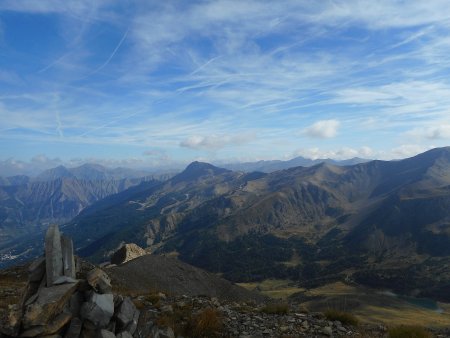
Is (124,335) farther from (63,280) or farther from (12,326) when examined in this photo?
(12,326)

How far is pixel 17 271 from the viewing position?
52.4 meters

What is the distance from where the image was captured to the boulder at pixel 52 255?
52.4 feet

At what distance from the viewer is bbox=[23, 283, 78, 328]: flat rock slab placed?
13.9 meters

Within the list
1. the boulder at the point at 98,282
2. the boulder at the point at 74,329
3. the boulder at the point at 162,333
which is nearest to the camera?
the boulder at the point at 74,329

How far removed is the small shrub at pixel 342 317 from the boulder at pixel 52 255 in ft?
49.1

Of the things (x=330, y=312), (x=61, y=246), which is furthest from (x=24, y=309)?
(x=330, y=312)

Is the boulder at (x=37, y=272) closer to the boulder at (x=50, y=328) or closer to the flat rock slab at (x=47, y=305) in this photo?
the flat rock slab at (x=47, y=305)

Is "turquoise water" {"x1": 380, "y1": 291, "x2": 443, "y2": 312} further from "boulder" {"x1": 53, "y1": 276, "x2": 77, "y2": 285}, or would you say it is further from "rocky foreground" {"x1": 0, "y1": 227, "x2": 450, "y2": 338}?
"boulder" {"x1": 53, "y1": 276, "x2": 77, "y2": 285}

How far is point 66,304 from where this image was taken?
604 inches

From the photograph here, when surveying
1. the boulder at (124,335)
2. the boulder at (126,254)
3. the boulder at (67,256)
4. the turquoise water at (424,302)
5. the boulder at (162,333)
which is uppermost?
the boulder at (67,256)

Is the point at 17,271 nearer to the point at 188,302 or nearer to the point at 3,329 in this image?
the point at 188,302

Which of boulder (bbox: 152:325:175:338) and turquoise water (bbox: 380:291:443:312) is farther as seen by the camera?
turquoise water (bbox: 380:291:443:312)

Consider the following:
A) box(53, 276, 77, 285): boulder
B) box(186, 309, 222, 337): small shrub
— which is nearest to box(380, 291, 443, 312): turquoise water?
box(186, 309, 222, 337): small shrub

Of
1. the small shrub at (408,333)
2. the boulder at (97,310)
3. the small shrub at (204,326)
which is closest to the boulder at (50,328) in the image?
the boulder at (97,310)
